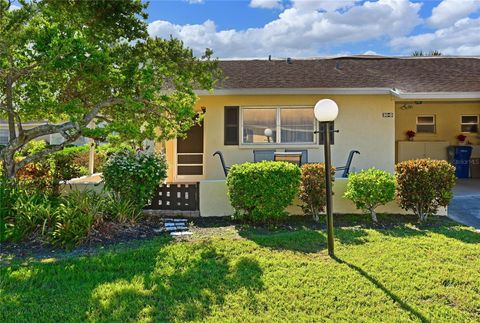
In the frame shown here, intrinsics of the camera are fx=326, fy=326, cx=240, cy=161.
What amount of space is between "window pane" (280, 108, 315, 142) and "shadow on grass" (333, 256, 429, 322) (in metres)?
5.48

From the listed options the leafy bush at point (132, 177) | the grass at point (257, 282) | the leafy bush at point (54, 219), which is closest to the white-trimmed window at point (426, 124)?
the grass at point (257, 282)

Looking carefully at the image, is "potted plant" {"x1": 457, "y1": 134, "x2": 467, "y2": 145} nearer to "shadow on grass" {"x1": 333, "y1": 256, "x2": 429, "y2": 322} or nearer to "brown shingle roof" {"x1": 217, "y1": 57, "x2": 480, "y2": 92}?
"brown shingle roof" {"x1": 217, "y1": 57, "x2": 480, "y2": 92}

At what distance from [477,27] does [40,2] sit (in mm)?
15864

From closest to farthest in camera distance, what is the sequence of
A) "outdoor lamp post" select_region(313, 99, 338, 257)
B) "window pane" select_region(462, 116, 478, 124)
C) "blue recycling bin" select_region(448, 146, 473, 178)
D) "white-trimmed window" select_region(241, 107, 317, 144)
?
"outdoor lamp post" select_region(313, 99, 338, 257) → "white-trimmed window" select_region(241, 107, 317, 144) → "blue recycling bin" select_region(448, 146, 473, 178) → "window pane" select_region(462, 116, 478, 124)

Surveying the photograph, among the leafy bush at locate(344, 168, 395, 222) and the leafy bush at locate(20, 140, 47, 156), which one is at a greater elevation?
the leafy bush at locate(20, 140, 47, 156)

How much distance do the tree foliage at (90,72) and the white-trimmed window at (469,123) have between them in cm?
1104

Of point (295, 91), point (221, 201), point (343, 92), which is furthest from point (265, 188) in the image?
point (343, 92)

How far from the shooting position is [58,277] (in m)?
4.15

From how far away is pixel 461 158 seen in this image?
1262cm

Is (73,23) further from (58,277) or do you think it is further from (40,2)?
(58,277)

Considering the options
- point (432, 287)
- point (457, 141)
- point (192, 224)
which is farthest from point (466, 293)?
point (457, 141)

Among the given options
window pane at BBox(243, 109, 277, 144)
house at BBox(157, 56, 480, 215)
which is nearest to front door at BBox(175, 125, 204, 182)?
house at BBox(157, 56, 480, 215)

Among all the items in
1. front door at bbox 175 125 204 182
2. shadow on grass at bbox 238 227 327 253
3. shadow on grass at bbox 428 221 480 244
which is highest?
front door at bbox 175 125 204 182

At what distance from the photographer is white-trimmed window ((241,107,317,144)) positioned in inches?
383
